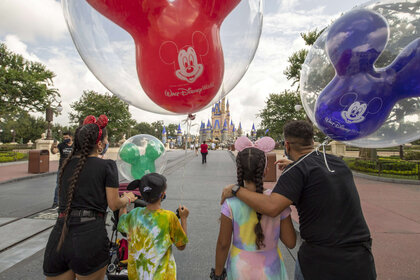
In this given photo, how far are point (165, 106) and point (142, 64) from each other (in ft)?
1.13

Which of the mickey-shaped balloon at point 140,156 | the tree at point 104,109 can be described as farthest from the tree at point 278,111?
the mickey-shaped balloon at point 140,156

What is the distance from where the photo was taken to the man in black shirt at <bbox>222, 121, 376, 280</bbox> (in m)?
1.42

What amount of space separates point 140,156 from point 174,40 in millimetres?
1789

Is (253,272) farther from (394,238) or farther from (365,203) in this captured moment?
(365,203)

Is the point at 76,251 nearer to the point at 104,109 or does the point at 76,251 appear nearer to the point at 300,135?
the point at 300,135

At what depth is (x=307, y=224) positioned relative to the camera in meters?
1.50

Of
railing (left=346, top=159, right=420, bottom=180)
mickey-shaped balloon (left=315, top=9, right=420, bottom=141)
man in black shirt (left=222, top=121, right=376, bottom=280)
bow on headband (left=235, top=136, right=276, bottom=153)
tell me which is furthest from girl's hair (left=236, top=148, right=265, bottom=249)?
railing (left=346, top=159, right=420, bottom=180)

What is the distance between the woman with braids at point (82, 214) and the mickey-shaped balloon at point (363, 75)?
1.66 metres

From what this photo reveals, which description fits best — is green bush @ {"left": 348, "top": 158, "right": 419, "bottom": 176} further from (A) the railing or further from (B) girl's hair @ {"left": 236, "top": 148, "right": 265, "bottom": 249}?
(B) girl's hair @ {"left": 236, "top": 148, "right": 265, "bottom": 249}

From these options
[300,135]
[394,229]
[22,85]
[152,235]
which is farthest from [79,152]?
[22,85]

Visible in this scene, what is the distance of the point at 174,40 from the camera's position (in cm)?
150

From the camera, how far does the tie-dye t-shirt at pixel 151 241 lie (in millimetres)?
1835

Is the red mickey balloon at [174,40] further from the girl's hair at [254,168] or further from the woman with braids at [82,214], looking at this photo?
the woman with braids at [82,214]

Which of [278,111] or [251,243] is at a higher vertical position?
[278,111]
